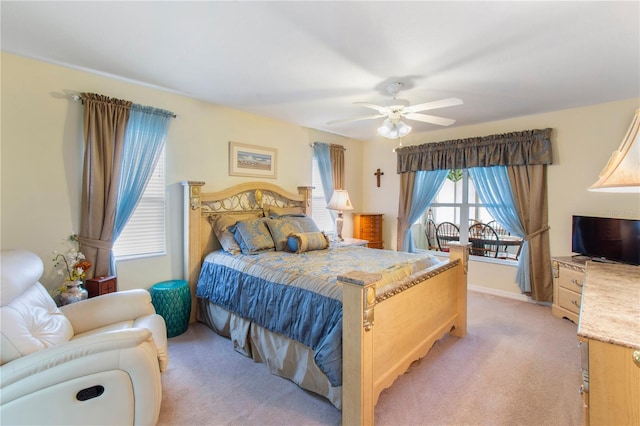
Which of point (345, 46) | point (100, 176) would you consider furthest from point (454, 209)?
point (100, 176)

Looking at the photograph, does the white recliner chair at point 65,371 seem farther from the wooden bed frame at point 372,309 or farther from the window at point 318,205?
the window at point 318,205

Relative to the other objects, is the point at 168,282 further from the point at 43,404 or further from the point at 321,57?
the point at 321,57

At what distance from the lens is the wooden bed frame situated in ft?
5.49

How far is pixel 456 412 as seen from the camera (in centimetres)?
195

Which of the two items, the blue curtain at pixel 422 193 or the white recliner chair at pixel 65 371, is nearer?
the white recliner chair at pixel 65 371

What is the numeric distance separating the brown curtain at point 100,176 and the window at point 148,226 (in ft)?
0.78

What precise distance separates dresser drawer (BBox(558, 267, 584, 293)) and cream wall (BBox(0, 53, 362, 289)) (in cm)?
442

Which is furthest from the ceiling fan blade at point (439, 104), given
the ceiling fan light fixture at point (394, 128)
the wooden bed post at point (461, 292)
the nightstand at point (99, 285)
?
the nightstand at point (99, 285)

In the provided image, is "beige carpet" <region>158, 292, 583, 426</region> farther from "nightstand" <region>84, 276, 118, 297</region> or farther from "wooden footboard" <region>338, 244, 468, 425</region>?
"nightstand" <region>84, 276, 118, 297</region>

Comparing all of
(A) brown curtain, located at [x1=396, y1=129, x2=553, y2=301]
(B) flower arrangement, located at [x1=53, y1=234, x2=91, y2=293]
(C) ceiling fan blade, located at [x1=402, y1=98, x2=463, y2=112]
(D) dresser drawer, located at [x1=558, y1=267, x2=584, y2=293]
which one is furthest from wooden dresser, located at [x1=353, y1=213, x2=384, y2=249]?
(B) flower arrangement, located at [x1=53, y1=234, x2=91, y2=293]

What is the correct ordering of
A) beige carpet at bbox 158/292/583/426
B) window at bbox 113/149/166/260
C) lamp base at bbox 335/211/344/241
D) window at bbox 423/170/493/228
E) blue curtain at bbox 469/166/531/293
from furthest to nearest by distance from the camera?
window at bbox 423/170/493/228 < lamp base at bbox 335/211/344/241 < blue curtain at bbox 469/166/531/293 < window at bbox 113/149/166/260 < beige carpet at bbox 158/292/583/426

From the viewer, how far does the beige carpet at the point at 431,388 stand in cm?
190

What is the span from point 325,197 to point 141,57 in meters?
3.16

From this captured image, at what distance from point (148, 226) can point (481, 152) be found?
447 cm
